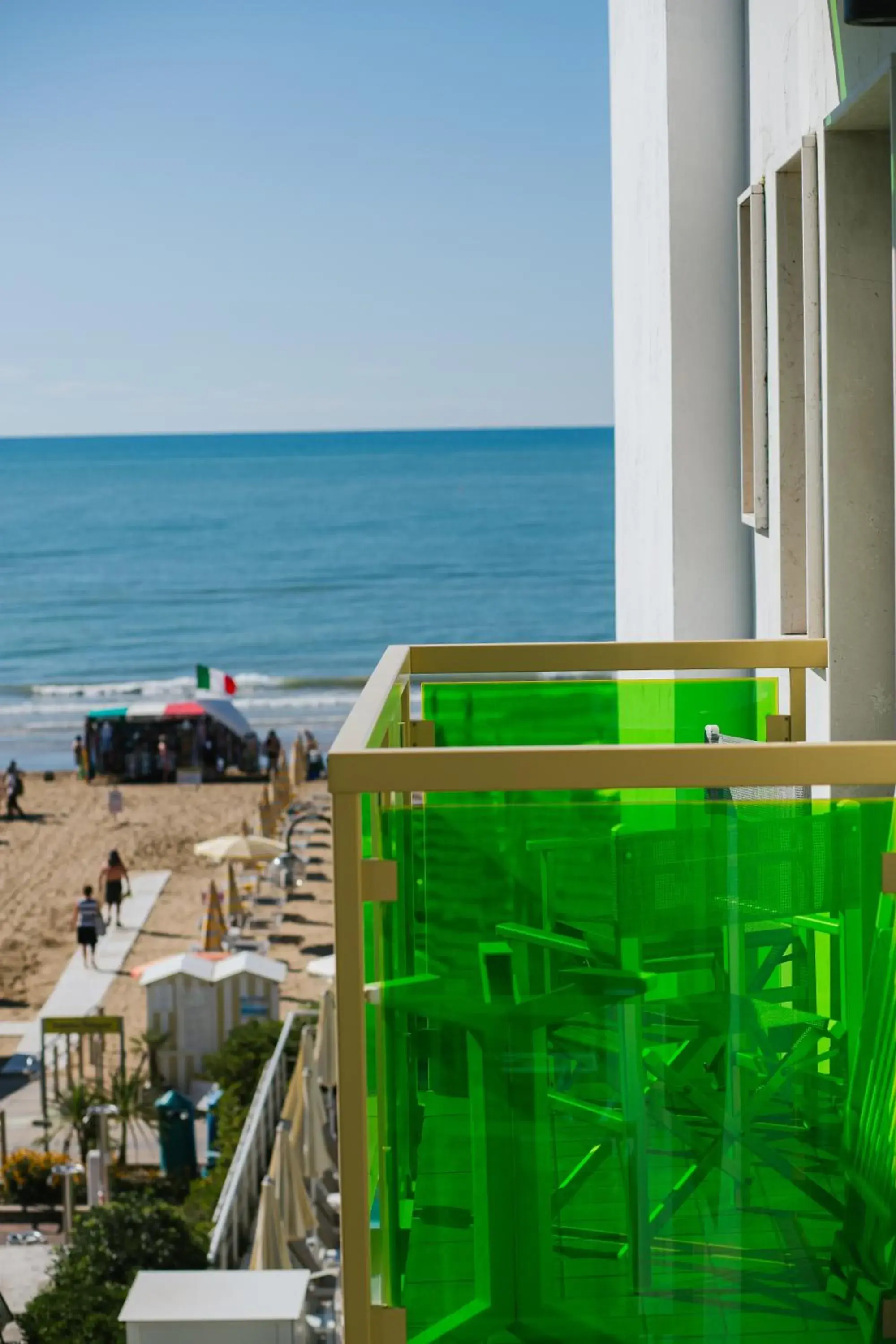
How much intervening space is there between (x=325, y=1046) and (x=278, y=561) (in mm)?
36546

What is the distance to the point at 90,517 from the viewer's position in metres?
55.1

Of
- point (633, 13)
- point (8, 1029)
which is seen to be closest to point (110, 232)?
point (8, 1029)

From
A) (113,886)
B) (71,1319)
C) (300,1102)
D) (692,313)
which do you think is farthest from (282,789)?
(692,313)

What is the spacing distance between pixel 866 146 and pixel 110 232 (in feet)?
190

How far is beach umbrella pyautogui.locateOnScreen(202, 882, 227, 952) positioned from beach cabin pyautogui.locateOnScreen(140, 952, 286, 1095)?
1405 millimetres

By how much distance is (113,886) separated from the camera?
62.8 feet

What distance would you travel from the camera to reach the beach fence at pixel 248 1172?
9.34 meters

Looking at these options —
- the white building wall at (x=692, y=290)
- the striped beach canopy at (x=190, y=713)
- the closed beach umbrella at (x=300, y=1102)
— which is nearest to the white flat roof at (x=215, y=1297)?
the white building wall at (x=692, y=290)

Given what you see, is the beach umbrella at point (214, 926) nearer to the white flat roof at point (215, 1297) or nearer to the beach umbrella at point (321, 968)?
the beach umbrella at point (321, 968)

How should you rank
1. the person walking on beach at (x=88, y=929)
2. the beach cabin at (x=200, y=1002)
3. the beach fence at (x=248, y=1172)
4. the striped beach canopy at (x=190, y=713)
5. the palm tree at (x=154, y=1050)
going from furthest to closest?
1. the striped beach canopy at (x=190, y=713)
2. the person walking on beach at (x=88, y=929)
3. the palm tree at (x=154, y=1050)
4. the beach cabin at (x=200, y=1002)
5. the beach fence at (x=248, y=1172)

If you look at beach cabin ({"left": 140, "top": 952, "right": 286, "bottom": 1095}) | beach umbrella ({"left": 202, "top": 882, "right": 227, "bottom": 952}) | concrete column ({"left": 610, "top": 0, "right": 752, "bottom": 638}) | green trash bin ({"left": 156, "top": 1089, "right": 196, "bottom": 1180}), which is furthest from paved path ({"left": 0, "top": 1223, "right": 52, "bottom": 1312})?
concrete column ({"left": 610, "top": 0, "right": 752, "bottom": 638})

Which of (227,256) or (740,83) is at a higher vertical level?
(227,256)

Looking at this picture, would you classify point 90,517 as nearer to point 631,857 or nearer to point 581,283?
point 581,283

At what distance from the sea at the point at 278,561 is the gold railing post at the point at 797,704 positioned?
2524cm
